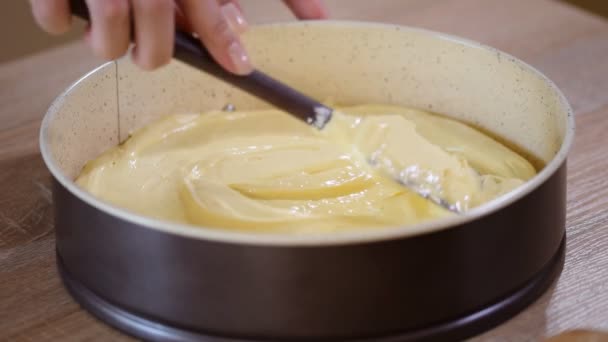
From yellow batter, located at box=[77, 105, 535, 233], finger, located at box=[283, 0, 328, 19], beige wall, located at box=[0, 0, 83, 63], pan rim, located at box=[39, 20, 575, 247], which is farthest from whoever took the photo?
beige wall, located at box=[0, 0, 83, 63]

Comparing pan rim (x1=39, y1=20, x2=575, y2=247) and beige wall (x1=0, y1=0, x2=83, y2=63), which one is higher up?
pan rim (x1=39, y1=20, x2=575, y2=247)

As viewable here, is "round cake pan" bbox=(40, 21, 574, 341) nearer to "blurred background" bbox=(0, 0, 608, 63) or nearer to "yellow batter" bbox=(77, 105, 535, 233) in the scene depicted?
"yellow batter" bbox=(77, 105, 535, 233)

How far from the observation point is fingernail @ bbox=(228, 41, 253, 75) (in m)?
0.99

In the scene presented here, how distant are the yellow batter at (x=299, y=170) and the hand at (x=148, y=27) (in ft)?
0.63

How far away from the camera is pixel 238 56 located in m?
0.99

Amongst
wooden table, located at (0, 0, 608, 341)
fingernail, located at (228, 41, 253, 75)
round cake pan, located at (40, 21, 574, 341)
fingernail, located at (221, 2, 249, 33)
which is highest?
fingernail, located at (228, 41, 253, 75)

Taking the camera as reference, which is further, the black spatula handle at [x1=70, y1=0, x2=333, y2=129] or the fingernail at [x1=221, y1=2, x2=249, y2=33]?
the fingernail at [x1=221, y1=2, x2=249, y2=33]

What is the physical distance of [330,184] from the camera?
1177 millimetres

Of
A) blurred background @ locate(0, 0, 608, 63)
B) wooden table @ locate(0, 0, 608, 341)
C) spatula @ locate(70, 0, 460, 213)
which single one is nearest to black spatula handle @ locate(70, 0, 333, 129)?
spatula @ locate(70, 0, 460, 213)

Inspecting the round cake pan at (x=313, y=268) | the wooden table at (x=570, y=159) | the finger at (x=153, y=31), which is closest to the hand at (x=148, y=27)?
the finger at (x=153, y=31)

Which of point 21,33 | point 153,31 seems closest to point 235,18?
point 153,31

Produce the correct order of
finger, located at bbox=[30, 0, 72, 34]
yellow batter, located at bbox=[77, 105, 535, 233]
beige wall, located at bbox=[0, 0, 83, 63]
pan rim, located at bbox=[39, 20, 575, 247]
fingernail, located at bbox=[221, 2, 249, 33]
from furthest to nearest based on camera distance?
1. beige wall, located at bbox=[0, 0, 83, 63]
2. fingernail, located at bbox=[221, 2, 249, 33]
3. yellow batter, located at bbox=[77, 105, 535, 233]
4. finger, located at bbox=[30, 0, 72, 34]
5. pan rim, located at bbox=[39, 20, 575, 247]

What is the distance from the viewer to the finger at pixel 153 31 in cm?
92

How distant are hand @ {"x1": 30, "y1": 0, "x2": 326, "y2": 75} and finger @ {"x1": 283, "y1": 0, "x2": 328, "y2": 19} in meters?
0.44
